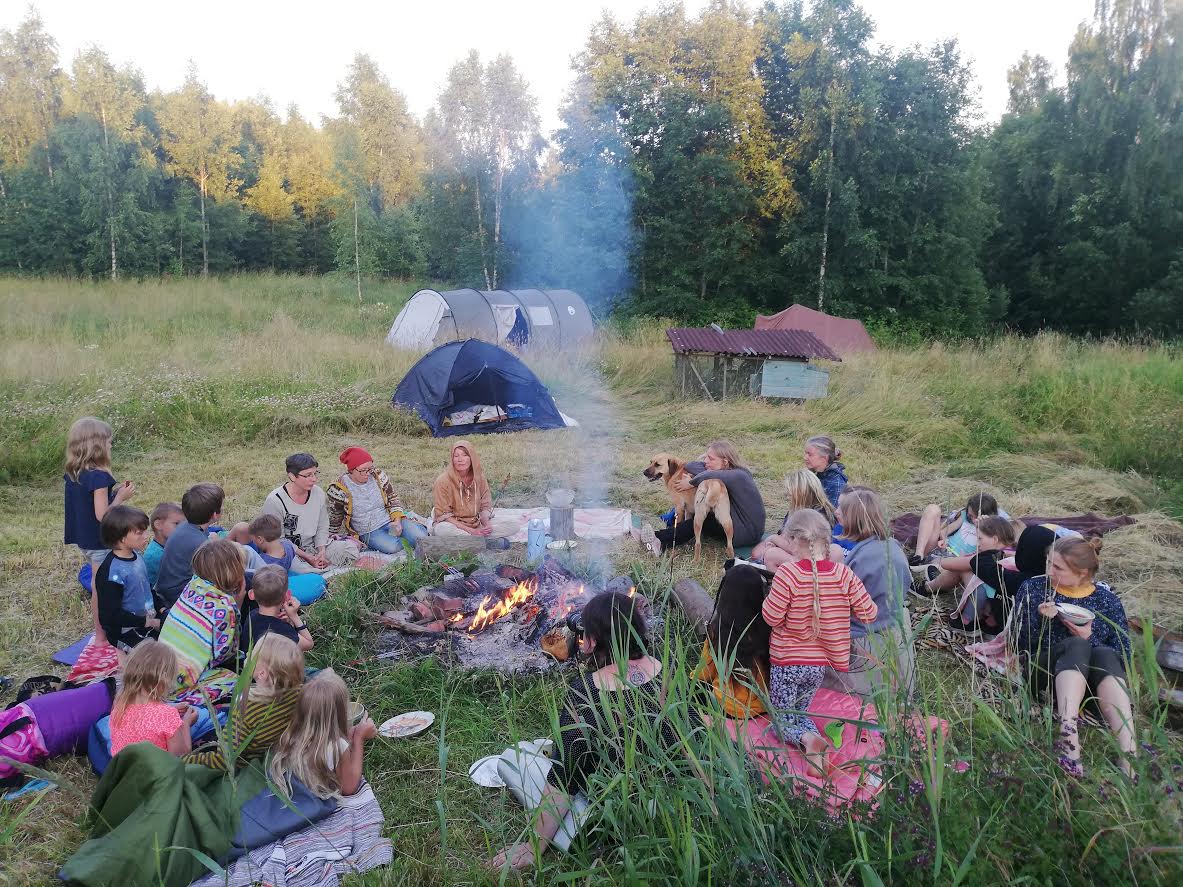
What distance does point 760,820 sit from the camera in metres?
2.10

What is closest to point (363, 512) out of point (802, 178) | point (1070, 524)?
point (1070, 524)

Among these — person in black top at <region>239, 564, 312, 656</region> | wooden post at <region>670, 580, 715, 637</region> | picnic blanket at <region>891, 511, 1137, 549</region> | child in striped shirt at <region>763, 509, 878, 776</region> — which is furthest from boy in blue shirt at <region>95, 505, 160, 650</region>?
picnic blanket at <region>891, 511, 1137, 549</region>

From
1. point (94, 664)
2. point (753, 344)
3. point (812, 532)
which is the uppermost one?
point (753, 344)

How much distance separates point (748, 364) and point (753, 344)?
333 mm

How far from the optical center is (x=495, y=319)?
17.6m

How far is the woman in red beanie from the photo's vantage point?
6555mm

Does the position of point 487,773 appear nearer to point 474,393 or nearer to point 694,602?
point 694,602

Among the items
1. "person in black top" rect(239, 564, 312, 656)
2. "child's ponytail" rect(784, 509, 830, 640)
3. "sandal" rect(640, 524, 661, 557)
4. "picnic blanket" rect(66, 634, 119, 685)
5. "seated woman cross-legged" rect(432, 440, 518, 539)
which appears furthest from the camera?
"seated woman cross-legged" rect(432, 440, 518, 539)

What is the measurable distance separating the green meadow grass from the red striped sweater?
0.39 m

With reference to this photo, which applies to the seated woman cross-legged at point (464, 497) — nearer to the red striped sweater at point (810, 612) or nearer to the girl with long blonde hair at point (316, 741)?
the red striped sweater at point (810, 612)

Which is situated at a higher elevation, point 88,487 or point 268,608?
point 88,487

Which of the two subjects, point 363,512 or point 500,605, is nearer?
point 500,605

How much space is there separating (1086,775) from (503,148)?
26.3 m

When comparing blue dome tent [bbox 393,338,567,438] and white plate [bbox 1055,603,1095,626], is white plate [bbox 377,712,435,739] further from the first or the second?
blue dome tent [bbox 393,338,567,438]
